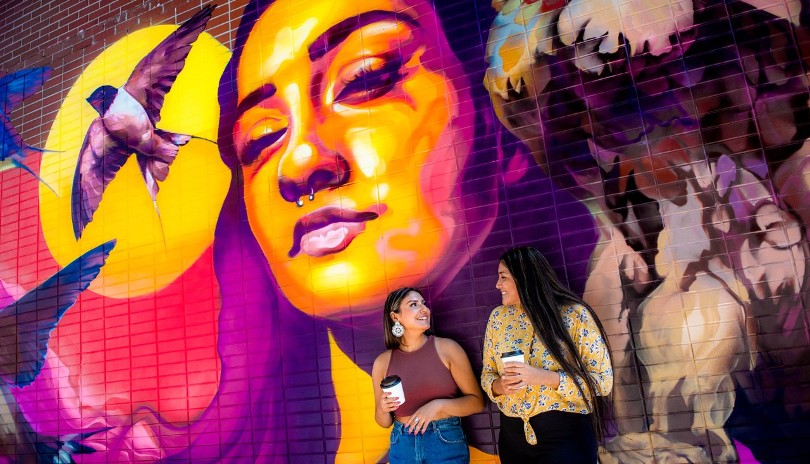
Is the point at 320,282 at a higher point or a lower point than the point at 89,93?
lower

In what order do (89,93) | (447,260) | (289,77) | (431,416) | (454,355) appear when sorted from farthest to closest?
(89,93), (289,77), (447,260), (454,355), (431,416)

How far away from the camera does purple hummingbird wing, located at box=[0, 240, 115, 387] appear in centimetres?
444

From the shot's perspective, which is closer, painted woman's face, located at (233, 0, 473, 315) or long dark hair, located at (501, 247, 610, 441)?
long dark hair, located at (501, 247, 610, 441)

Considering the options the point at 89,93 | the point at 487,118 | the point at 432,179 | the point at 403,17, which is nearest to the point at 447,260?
the point at 432,179

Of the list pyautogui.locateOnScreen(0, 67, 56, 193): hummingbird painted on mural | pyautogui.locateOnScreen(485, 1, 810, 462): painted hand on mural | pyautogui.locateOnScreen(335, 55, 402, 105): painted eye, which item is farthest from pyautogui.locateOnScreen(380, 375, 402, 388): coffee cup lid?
pyautogui.locateOnScreen(0, 67, 56, 193): hummingbird painted on mural

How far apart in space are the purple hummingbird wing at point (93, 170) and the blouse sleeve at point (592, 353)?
350 cm

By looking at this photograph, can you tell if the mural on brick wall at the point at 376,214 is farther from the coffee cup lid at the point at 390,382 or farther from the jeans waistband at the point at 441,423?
the coffee cup lid at the point at 390,382

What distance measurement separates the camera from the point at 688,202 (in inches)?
114

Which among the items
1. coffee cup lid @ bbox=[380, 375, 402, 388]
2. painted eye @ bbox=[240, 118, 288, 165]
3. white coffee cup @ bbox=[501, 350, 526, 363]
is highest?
painted eye @ bbox=[240, 118, 288, 165]

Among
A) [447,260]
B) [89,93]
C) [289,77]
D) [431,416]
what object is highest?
[89,93]

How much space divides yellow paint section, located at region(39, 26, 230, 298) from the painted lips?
0.67 metres

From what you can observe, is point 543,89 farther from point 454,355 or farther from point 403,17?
point 454,355

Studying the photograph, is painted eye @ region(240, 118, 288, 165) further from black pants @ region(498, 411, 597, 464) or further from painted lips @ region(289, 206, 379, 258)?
black pants @ region(498, 411, 597, 464)

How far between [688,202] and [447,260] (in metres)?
1.25
